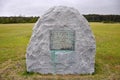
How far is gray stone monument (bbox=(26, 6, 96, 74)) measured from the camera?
9.73 meters

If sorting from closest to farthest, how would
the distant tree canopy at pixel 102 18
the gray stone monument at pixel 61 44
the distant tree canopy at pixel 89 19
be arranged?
the gray stone monument at pixel 61 44, the distant tree canopy at pixel 89 19, the distant tree canopy at pixel 102 18

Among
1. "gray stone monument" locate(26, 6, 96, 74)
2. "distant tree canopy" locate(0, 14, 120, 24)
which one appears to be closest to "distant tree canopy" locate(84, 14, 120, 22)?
"distant tree canopy" locate(0, 14, 120, 24)

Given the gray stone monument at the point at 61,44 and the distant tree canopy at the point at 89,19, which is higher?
the gray stone monument at the point at 61,44

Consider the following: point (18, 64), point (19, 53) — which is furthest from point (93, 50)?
point (19, 53)

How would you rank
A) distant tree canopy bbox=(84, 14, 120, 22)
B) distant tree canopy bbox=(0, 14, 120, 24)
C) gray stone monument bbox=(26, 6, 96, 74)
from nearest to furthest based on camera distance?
gray stone monument bbox=(26, 6, 96, 74) < distant tree canopy bbox=(0, 14, 120, 24) < distant tree canopy bbox=(84, 14, 120, 22)

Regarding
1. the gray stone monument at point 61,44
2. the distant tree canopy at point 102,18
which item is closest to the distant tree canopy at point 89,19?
the distant tree canopy at point 102,18

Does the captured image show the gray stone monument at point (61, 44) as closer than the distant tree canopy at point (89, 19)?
Yes

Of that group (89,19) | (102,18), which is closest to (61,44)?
(89,19)

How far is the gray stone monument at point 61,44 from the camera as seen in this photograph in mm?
9734

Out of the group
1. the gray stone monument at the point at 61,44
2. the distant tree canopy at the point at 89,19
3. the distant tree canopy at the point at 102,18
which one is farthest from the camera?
the distant tree canopy at the point at 102,18

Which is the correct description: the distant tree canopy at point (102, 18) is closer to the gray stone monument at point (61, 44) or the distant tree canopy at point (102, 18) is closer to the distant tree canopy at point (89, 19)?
the distant tree canopy at point (89, 19)

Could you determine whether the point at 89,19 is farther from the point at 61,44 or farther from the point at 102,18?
the point at 61,44

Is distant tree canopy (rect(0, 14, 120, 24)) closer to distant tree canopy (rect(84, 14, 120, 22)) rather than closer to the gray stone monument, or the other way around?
distant tree canopy (rect(84, 14, 120, 22))

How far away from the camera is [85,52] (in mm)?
9828
